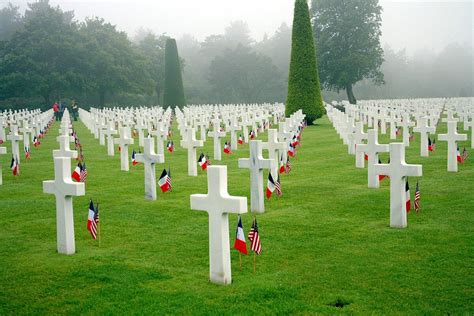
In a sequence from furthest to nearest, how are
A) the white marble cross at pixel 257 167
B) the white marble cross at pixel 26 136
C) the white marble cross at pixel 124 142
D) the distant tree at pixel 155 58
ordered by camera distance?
the distant tree at pixel 155 58
the white marble cross at pixel 26 136
the white marble cross at pixel 124 142
the white marble cross at pixel 257 167

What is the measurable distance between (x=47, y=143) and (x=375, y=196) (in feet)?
52.3

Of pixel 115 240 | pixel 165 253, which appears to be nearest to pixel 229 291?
pixel 165 253

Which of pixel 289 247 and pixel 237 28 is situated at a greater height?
pixel 237 28

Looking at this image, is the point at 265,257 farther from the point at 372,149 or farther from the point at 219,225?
the point at 372,149

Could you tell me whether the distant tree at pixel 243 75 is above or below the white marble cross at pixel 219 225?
above

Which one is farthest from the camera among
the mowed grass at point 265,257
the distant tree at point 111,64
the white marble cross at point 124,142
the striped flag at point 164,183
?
the distant tree at point 111,64

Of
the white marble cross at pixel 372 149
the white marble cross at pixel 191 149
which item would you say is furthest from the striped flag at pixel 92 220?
the white marble cross at pixel 191 149

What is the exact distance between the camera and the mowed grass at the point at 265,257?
5.42 meters

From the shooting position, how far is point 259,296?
217 inches

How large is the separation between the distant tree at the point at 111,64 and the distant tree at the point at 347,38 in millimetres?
16133

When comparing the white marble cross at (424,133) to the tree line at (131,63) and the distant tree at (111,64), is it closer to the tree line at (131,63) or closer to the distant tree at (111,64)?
the tree line at (131,63)

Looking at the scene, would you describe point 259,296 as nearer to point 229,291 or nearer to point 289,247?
point 229,291

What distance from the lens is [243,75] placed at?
6347 centimetres

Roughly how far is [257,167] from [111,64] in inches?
1735
